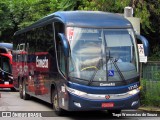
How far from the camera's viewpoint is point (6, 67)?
28875 mm

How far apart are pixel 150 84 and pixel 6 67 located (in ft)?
48.0

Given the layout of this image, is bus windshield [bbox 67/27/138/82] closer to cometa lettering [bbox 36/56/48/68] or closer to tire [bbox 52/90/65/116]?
tire [bbox 52/90/65/116]

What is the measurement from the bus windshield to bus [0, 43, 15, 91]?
54.5 feet

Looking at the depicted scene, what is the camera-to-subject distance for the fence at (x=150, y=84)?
624 inches

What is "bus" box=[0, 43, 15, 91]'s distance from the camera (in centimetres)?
2828

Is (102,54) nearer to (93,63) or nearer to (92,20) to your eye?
(93,63)

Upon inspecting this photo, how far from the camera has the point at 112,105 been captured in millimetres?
12086

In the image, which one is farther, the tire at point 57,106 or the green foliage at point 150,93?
the green foliage at point 150,93

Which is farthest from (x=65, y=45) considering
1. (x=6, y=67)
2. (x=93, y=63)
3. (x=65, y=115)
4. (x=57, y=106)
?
(x=6, y=67)

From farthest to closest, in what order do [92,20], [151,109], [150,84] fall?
1. [150,84]
2. [151,109]
3. [92,20]

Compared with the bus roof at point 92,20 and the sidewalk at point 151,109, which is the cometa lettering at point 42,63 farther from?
the sidewalk at point 151,109

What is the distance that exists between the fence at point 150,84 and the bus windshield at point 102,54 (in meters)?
3.62

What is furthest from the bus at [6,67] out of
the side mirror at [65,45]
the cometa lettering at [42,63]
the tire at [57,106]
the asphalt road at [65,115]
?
the side mirror at [65,45]

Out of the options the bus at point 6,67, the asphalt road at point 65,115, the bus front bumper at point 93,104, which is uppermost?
the bus front bumper at point 93,104
